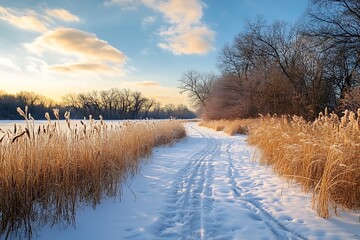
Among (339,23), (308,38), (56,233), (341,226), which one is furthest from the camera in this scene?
(308,38)

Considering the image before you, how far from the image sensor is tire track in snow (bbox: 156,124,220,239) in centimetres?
305

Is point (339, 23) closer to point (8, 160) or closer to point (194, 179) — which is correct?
point (194, 179)

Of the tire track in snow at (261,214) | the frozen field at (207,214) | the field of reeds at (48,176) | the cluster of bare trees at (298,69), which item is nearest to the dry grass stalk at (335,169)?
the frozen field at (207,214)

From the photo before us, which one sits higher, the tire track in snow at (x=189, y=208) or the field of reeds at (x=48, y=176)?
the field of reeds at (x=48, y=176)

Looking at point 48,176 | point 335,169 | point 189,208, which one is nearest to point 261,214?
point 189,208

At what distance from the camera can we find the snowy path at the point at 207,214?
3.00m

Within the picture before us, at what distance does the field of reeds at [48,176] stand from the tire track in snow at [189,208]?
1.13m

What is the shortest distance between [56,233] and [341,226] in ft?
11.9

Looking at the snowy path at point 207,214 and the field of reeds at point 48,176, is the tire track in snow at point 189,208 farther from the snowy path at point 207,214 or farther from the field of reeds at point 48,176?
the field of reeds at point 48,176

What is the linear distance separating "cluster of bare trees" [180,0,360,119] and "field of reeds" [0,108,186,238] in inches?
660

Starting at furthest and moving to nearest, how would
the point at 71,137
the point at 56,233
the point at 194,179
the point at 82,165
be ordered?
the point at 194,179
the point at 71,137
the point at 82,165
the point at 56,233

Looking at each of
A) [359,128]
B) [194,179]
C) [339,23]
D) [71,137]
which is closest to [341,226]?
[359,128]

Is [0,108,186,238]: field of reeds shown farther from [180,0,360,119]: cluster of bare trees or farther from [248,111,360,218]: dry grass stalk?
[180,0,360,119]: cluster of bare trees

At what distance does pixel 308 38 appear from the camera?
59.9 ft
